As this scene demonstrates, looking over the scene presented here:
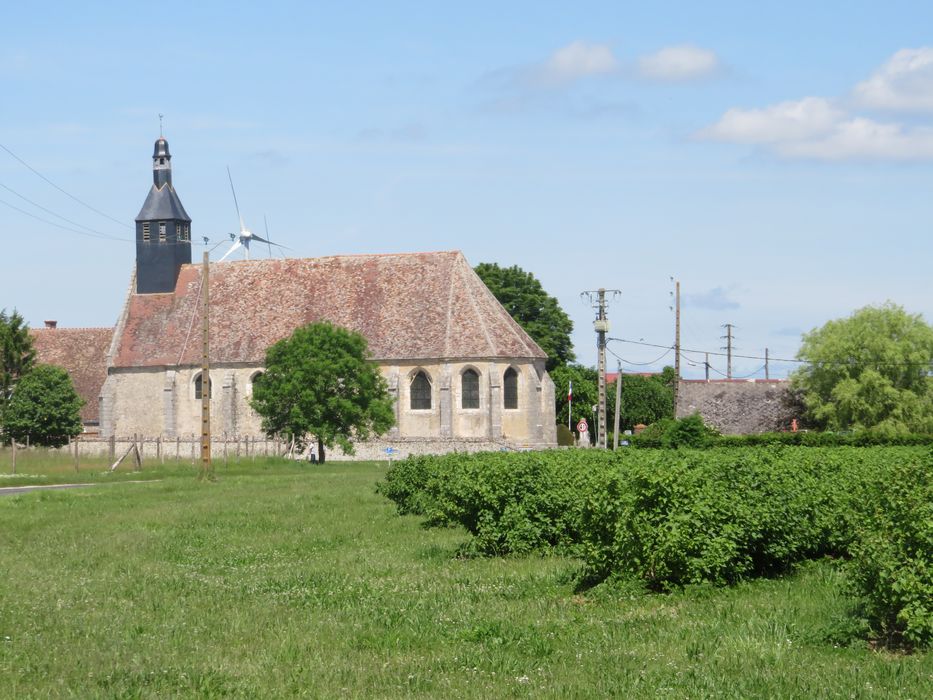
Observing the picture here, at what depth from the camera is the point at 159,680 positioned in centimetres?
990

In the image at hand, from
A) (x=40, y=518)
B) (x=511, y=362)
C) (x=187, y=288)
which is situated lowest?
(x=40, y=518)

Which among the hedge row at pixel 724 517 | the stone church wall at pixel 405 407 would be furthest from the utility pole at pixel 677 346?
the hedge row at pixel 724 517

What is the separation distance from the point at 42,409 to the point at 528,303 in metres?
31.5

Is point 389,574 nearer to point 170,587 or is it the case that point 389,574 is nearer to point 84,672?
point 170,587

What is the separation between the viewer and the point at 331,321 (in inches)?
2832

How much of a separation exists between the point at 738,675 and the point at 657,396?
88.6 metres

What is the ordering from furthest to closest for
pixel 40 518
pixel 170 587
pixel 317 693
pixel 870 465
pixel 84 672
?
pixel 40 518, pixel 870 465, pixel 170 587, pixel 84 672, pixel 317 693

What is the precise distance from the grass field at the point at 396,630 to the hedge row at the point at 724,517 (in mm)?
379

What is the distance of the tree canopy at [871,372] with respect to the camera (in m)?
69.6

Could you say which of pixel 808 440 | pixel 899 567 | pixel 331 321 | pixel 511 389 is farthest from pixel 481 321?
pixel 899 567

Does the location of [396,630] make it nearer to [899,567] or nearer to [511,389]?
[899,567]

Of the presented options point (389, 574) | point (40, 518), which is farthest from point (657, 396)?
point (389, 574)

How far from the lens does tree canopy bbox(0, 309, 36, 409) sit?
6750cm

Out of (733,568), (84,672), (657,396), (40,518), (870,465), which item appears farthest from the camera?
(657,396)
